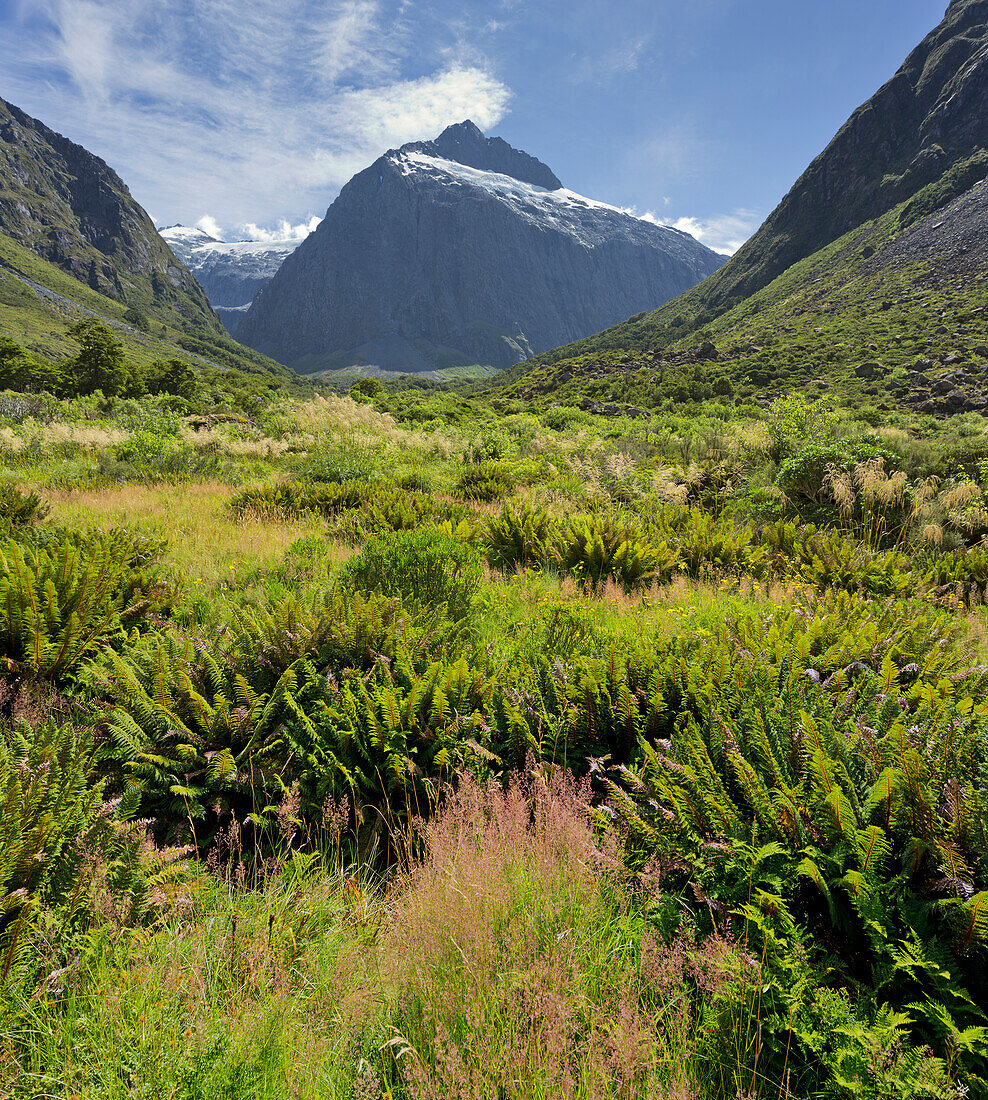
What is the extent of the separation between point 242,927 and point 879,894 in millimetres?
2095

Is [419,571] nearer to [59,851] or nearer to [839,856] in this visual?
[59,851]

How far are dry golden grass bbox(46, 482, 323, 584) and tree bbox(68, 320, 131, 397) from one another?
4091 centimetres

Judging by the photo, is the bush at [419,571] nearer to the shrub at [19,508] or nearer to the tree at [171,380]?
the shrub at [19,508]

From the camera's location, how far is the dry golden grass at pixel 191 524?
5215 mm

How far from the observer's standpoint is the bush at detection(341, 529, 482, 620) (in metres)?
4.55

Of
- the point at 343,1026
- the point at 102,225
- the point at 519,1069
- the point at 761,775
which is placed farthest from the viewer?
the point at 102,225

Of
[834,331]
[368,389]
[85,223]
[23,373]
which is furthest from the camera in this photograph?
[85,223]

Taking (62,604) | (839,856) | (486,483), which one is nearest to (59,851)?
(62,604)

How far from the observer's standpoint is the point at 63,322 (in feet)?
315

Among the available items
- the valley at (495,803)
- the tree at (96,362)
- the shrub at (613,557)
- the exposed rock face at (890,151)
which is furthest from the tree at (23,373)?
the exposed rock face at (890,151)

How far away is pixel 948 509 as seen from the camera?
20.9 feet

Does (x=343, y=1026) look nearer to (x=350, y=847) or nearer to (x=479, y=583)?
(x=350, y=847)

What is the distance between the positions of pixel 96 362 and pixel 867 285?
73885 millimetres

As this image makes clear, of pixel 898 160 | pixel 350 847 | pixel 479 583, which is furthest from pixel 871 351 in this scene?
pixel 898 160
